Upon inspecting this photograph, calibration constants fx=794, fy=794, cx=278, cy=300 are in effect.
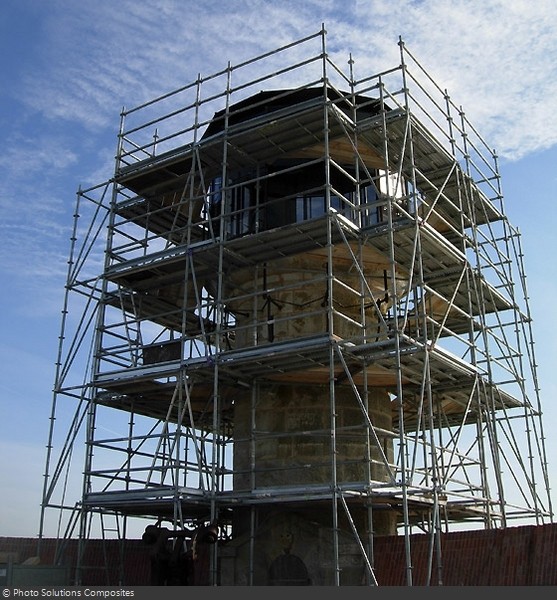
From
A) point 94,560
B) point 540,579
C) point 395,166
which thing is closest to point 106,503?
point 94,560

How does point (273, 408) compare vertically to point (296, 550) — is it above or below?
above

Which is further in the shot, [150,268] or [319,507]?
[150,268]

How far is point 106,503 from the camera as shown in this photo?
18.8 meters

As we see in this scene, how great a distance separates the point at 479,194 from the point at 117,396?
12.0m

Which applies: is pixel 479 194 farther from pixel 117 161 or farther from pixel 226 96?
pixel 117 161

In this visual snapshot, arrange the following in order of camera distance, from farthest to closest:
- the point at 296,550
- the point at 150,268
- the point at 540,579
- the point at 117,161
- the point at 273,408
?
the point at 117,161, the point at 150,268, the point at 273,408, the point at 296,550, the point at 540,579

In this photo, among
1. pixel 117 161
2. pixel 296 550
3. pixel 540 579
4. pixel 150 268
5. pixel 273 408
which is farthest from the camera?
pixel 117 161

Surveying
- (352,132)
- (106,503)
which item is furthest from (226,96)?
(106,503)

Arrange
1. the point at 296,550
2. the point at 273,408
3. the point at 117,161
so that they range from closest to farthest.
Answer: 1. the point at 296,550
2. the point at 273,408
3. the point at 117,161

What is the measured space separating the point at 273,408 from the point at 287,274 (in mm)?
3458

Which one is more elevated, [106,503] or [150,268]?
[150,268]

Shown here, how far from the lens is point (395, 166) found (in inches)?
838

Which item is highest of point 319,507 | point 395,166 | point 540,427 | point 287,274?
point 395,166

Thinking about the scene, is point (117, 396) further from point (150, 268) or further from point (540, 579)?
point (540, 579)
